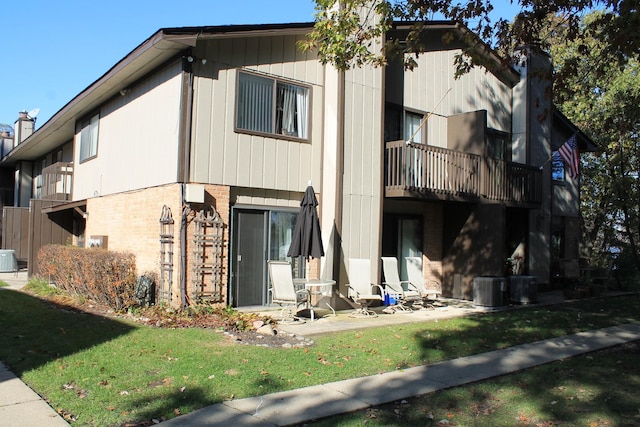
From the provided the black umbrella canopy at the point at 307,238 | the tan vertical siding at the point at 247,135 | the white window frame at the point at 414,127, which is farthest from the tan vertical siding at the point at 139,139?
the white window frame at the point at 414,127

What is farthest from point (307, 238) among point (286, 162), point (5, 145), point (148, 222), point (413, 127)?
point (5, 145)

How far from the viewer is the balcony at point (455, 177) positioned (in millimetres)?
12945

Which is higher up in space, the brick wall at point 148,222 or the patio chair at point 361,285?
the brick wall at point 148,222

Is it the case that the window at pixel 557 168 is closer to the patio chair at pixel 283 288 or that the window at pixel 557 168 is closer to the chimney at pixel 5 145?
the patio chair at pixel 283 288

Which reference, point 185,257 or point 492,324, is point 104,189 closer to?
point 185,257

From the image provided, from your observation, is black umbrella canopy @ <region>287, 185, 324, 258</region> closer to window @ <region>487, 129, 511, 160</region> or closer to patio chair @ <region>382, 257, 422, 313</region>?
patio chair @ <region>382, 257, 422, 313</region>

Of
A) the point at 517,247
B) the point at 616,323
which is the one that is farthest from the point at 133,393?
the point at 517,247

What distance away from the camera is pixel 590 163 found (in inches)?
974

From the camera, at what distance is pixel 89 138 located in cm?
1644

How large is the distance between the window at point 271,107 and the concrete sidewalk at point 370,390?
6.53m

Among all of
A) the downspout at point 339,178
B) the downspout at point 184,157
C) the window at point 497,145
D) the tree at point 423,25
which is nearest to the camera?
the tree at point 423,25

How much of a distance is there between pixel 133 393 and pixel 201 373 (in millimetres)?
977

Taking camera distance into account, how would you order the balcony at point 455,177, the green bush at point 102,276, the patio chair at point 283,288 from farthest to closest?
the balcony at point 455,177 → the green bush at point 102,276 → the patio chair at point 283,288

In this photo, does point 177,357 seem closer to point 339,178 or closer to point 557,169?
point 339,178
